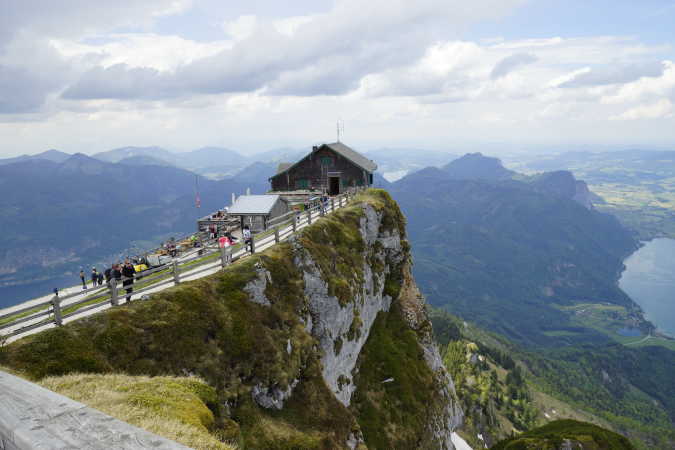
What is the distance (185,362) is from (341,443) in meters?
10.3

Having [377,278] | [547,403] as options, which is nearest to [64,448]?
[377,278]

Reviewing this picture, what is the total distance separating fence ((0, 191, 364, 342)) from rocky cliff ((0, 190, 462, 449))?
3.82 feet

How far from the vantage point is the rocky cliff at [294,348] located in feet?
52.2

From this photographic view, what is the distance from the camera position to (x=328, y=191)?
58.3 m

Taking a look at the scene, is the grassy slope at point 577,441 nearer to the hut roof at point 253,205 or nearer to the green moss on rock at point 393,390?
the green moss on rock at point 393,390

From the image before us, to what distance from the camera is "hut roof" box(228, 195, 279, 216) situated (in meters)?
38.8

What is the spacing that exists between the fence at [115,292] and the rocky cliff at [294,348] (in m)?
1.16

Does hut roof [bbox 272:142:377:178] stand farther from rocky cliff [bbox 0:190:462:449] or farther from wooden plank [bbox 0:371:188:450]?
wooden plank [bbox 0:371:188:450]

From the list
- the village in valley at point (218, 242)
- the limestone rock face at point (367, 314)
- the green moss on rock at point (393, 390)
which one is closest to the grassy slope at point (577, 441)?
the limestone rock face at point (367, 314)

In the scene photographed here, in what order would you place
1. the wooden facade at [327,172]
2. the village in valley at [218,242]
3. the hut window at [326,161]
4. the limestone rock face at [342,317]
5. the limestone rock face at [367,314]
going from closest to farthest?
1. the village in valley at [218,242]
2. the limestone rock face at [342,317]
3. the limestone rock face at [367,314]
4. the wooden facade at [327,172]
5. the hut window at [326,161]

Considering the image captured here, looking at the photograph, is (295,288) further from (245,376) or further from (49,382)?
(49,382)

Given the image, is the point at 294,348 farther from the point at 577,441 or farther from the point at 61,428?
the point at 577,441

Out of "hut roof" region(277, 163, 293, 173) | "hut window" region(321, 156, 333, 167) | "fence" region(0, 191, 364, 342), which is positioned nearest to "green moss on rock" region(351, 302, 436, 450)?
"fence" region(0, 191, 364, 342)

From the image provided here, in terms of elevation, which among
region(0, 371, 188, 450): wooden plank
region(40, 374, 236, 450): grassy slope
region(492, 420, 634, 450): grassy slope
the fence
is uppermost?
region(0, 371, 188, 450): wooden plank
